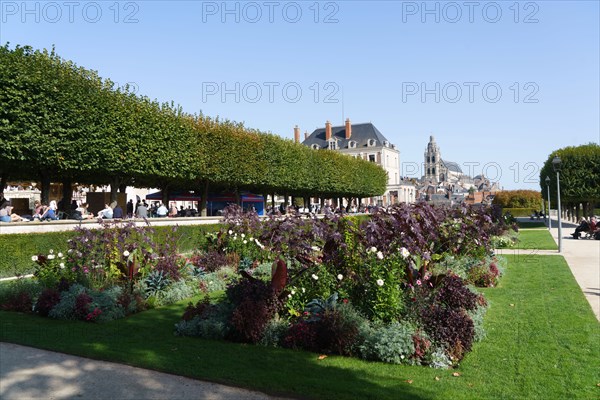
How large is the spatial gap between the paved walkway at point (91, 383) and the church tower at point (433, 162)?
170639 mm

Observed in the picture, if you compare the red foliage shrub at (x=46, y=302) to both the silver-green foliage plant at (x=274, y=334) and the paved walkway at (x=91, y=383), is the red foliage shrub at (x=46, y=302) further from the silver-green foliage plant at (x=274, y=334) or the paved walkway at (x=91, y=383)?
the silver-green foliage plant at (x=274, y=334)

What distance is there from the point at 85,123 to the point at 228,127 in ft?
35.6

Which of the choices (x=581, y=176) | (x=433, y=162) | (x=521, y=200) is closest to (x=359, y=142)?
(x=521, y=200)

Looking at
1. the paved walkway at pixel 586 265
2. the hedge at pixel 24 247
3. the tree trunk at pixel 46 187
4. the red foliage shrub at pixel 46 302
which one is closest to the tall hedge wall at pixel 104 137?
the tree trunk at pixel 46 187

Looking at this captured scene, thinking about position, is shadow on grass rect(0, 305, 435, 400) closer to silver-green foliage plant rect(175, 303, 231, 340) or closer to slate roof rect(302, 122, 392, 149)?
silver-green foliage plant rect(175, 303, 231, 340)

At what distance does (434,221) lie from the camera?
10094 millimetres

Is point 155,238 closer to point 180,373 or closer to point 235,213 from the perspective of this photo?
point 235,213

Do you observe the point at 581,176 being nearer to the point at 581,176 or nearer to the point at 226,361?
the point at 581,176

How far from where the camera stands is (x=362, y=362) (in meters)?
5.76

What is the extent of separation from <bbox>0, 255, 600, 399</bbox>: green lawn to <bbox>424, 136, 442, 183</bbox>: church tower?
16686 cm

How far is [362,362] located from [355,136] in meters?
86.9

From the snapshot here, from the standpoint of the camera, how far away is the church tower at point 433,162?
170 m

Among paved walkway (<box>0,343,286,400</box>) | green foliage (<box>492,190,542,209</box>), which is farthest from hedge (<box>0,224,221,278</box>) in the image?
green foliage (<box>492,190,542,209</box>)

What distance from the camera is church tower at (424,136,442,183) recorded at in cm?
16950
